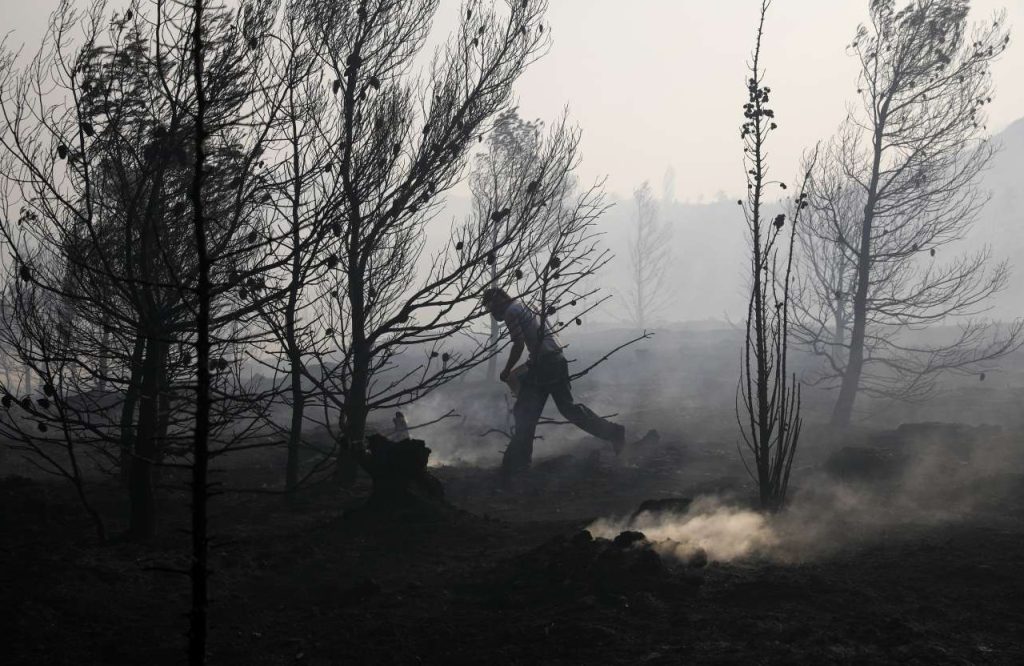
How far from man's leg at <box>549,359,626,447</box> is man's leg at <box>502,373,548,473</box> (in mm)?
194

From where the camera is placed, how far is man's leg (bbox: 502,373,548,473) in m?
9.06

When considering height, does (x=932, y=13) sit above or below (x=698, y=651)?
above

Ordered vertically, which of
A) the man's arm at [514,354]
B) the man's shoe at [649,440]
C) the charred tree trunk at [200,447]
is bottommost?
the charred tree trunk at [200,447]

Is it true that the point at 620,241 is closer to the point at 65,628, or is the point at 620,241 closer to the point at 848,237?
the point at 848,237

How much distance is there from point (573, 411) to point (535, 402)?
606mm

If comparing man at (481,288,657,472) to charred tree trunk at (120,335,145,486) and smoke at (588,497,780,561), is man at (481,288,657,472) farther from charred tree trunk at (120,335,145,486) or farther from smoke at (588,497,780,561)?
charred tree trunk at (120,335,145,486)

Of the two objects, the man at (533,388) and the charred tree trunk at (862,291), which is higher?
the charred tree trunk at (862,291)

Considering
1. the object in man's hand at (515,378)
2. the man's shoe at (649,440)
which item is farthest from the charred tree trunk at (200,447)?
the man's shoe at (649,440)

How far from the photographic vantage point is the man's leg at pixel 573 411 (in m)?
9.10

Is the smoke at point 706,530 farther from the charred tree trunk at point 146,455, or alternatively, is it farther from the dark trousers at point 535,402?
the charred tree trunk at point 146,455

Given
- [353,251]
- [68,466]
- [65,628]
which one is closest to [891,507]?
[353,251]

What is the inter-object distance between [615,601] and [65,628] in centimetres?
307

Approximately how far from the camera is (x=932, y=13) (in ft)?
40.4

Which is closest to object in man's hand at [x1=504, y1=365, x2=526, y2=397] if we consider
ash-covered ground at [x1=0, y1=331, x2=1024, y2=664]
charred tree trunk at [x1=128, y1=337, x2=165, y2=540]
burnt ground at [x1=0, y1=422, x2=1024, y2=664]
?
ash-covered ground at [x1=0, y1=331, x2=1024, y2=664]
